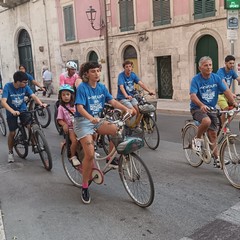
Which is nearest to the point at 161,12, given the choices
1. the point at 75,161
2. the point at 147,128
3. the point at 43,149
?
the point at 147,128

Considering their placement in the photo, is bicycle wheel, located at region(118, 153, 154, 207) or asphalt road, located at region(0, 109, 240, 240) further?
bicycle wheel, located at region(118, 153, 154, 207)

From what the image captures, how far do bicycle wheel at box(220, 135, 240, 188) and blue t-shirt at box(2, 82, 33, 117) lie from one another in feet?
11.8

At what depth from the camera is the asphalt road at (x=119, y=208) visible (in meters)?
3.69

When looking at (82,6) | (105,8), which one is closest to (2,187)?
(105,8)

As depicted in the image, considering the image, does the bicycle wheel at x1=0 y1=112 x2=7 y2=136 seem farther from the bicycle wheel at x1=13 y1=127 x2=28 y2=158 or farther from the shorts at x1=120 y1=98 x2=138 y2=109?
the shorts at x1=120 y1=98 x2=138 y2=109

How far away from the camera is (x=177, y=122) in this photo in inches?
413

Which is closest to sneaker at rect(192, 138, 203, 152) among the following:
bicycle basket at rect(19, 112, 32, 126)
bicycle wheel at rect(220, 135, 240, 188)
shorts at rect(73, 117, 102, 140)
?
bicycle wheel at rect(220, 135, 240, 188)

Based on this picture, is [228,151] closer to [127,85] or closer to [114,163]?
[114,163]

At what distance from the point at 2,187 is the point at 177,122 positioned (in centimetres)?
622

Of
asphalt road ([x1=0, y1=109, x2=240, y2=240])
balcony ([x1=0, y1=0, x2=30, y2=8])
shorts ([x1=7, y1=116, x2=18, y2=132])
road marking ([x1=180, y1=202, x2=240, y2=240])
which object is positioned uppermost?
balcony ([x1=0, y1=0, x2=30, y2=8])

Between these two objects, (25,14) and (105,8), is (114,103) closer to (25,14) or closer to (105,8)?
(105,8)

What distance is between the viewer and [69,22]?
20984mm

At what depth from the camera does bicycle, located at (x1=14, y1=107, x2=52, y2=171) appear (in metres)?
6.05

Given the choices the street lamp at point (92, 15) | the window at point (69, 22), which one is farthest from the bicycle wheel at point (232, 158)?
the window at point (69, 22)
